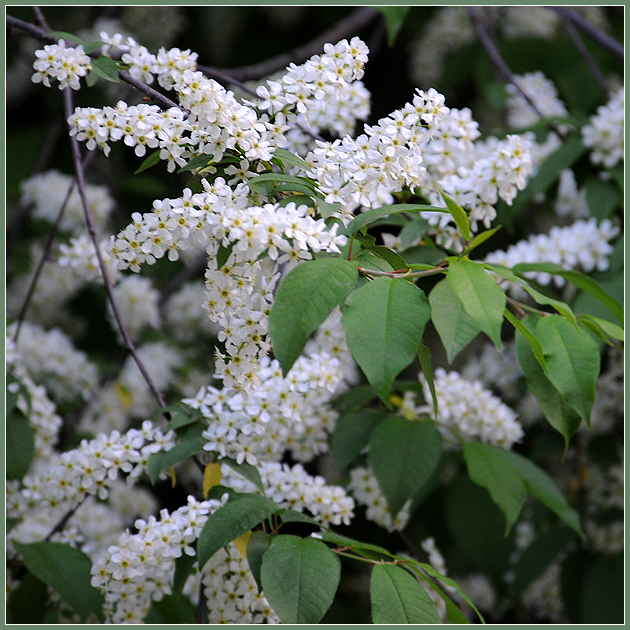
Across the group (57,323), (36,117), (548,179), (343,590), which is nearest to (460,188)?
(548,179)

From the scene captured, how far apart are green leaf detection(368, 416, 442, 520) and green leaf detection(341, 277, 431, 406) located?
2.10 ft

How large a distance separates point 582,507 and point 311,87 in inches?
71.7

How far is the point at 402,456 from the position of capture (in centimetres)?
148

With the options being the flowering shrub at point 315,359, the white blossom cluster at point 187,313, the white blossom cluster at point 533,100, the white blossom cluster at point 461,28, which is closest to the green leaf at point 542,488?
the flowering shrub at point 315,359

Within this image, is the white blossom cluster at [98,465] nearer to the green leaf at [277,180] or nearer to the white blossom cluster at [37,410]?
the white blossom cluster at [37,410]

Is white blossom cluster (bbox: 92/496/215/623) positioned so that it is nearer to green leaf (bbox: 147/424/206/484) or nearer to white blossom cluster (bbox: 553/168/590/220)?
green leaf (bbox: 147/424/206/484)

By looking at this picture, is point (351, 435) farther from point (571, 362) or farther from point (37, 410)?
point (37, 410)

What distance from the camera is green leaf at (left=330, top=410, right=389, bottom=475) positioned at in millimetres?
1573

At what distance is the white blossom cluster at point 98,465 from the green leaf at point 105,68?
2.11ft

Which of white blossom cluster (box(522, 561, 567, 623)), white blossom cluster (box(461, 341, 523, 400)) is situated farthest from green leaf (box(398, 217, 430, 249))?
white blossom cluster (box(522, 561, 567, 623))

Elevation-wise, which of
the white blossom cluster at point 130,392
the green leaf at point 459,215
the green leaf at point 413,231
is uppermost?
the green leaf at point 459,215

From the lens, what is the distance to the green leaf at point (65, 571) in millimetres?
1357

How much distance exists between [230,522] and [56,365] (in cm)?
151

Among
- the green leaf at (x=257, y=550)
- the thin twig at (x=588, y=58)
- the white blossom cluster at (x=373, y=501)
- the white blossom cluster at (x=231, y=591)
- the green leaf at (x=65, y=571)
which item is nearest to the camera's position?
the green leaf at (x=257, y=550)
